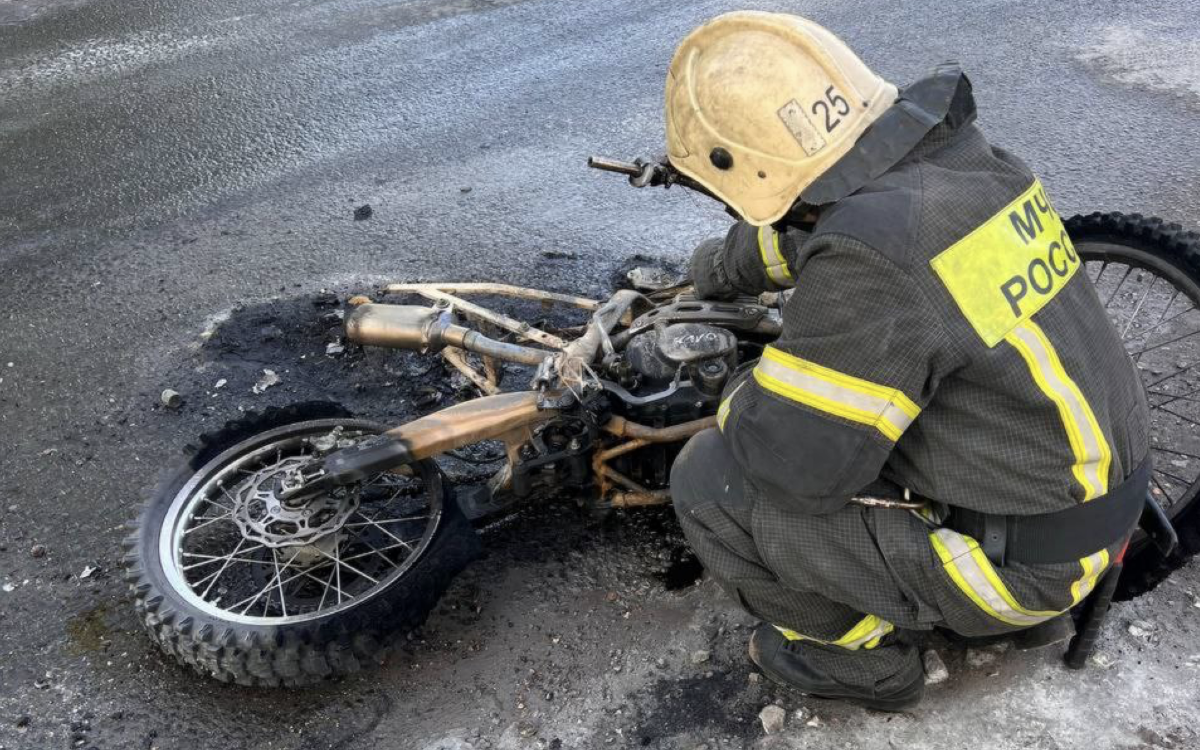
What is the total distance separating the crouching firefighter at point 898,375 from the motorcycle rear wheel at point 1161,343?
1.88ft

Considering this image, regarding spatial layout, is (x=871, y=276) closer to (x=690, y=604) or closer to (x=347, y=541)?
(x=690, y=604)

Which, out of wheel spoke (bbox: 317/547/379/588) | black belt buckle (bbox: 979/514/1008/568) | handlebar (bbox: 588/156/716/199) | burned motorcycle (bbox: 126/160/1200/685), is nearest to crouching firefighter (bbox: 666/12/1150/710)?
black belt buckle (bbox: 979/514/1008/568)

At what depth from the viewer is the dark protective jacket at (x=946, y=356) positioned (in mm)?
1885

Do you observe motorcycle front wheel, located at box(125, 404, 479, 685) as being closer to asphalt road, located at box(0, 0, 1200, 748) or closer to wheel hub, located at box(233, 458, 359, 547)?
wheel hub, located at box(233, 458, 359, 547)

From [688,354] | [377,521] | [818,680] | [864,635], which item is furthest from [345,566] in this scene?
[864,635]

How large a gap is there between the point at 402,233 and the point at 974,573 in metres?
3.47

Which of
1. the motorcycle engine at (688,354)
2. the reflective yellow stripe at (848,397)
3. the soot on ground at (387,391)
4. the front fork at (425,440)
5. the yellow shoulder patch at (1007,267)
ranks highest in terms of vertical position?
the yellow shoulder patch at (1007,267)

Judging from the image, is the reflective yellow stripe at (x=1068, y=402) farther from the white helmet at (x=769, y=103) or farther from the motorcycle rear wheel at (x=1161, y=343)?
the motorcycle rear wheel at (x=1161, y=343)

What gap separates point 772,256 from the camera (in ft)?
9.25

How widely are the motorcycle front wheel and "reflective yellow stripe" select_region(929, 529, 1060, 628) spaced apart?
1.40 metres

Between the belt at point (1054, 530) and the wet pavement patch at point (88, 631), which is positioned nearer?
the belt at point (1054, 530)

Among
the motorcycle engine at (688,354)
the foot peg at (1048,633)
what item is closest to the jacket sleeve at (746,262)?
the motorcycle engine at (688,354)

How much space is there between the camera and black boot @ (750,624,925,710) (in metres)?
2.46

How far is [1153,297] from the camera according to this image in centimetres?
386
